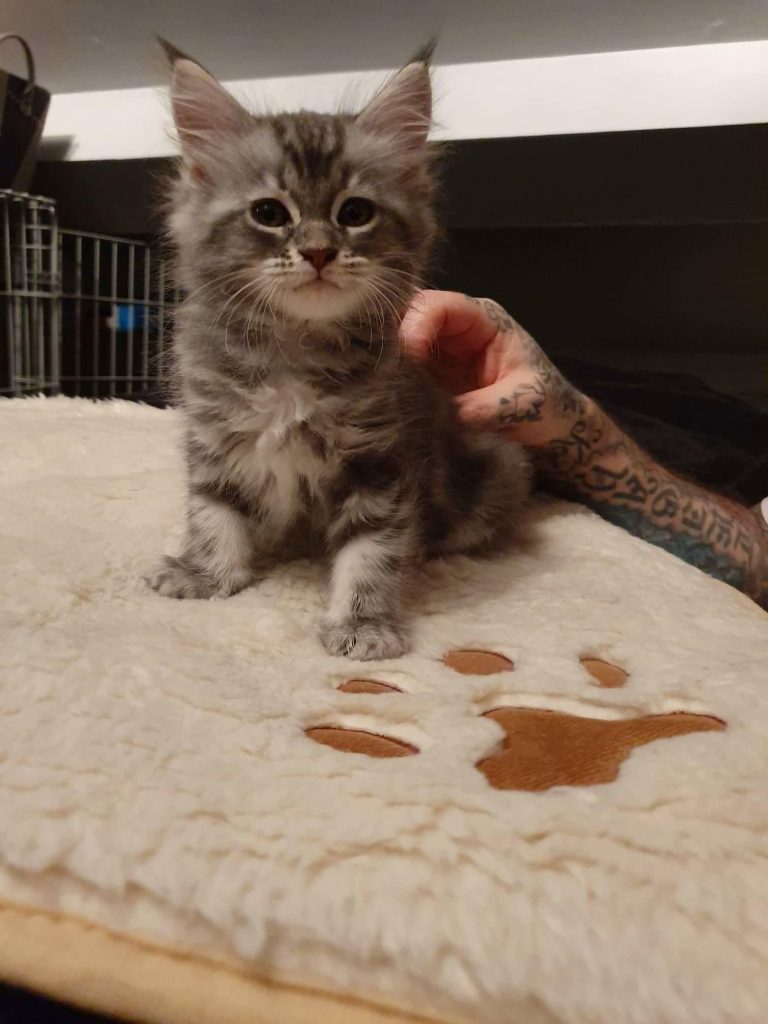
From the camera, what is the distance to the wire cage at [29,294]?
89.0 inches

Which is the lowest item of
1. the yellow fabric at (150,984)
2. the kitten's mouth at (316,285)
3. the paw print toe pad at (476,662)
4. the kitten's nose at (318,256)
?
the yellow fabric at (150,984)

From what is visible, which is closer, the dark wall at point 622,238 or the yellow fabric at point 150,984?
the yellow fabric at point 150,984

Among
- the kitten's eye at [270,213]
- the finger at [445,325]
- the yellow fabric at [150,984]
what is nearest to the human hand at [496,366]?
the finger at [445,325]

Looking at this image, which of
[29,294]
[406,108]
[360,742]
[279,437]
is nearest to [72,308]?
[29,294]

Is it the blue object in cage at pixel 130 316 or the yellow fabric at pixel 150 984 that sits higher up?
the blue object in cage at pixel 130 316

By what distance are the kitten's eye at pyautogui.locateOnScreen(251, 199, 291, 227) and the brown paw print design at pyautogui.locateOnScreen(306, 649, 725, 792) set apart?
22.7 inches

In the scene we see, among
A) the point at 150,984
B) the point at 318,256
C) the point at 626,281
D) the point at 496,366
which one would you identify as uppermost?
the point at 626,281

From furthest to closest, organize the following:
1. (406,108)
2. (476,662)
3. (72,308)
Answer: (72,308) < (406,108) < (476,662)

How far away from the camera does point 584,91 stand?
217 cm

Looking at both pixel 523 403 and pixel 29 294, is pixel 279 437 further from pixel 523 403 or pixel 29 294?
pixel 29 294

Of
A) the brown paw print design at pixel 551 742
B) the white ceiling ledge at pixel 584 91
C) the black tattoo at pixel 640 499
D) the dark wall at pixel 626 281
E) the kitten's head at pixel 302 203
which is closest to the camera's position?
the brown paw print design at pixel 551 742

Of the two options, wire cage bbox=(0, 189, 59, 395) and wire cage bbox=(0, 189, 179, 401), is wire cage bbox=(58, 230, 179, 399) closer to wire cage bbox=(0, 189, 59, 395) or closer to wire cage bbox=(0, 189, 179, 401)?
wire cage bbox=(0, 189, 179, 401)

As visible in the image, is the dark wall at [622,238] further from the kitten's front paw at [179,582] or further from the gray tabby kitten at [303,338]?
the kitten's front paw at [179,582]

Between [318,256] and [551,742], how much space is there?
23.1 inches
